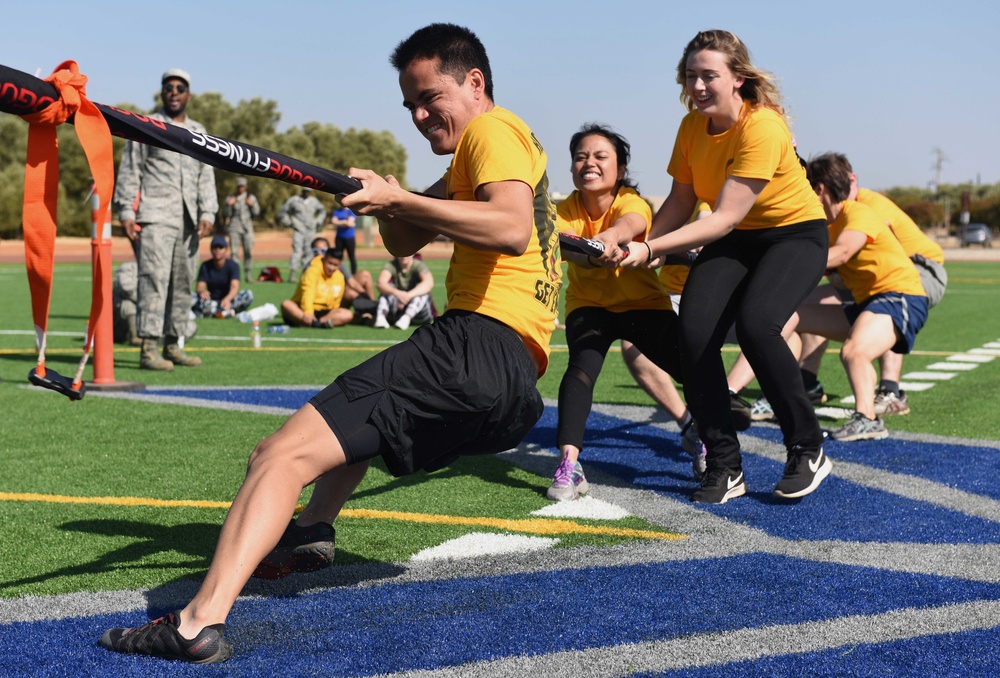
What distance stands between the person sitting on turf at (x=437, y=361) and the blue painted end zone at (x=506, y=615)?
18cm

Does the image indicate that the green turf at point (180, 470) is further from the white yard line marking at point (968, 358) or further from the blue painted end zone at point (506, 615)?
the blue painted end zone at point (506, 615)

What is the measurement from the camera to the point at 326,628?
3.47 metres

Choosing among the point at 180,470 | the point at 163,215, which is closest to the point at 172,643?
the point at 180,470

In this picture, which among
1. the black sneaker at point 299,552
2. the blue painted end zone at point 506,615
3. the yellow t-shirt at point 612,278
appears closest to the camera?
the blue painted end zone at point 506,615

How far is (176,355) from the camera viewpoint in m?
10.3

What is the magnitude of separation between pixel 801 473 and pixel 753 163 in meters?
1.48

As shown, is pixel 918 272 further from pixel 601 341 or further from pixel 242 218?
pixel 242 218

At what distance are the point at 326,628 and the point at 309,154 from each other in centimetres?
7530

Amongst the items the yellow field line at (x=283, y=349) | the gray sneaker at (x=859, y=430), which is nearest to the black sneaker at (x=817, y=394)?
the gray sneaker at (x=859, y=430)

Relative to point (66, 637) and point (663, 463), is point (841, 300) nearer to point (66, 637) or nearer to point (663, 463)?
point (663, 463)

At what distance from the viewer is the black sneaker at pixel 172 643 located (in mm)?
3113

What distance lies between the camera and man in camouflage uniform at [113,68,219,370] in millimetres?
9594

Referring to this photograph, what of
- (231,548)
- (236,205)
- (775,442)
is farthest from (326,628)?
(236,205)

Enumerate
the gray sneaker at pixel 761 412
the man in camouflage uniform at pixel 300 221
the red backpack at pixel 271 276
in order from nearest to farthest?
the gray sneaker at pixel 761 412 → the red backpack at pixel 271 276 → the man in camouflage uniform at pixel 300 221
